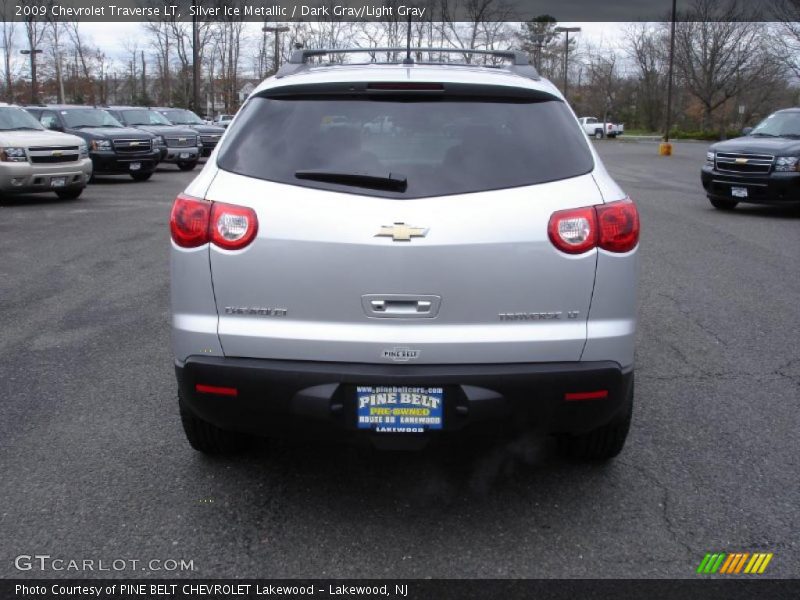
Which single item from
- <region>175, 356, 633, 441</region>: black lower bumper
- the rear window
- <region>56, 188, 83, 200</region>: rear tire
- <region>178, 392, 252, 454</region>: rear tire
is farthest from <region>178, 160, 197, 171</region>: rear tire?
<region>175, 356, 633, 441</region>: black lower bumper

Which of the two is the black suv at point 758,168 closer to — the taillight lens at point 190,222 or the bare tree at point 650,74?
the taillight lens at point 190,222

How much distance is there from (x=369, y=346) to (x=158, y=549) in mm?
1121

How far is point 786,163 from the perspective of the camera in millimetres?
13430

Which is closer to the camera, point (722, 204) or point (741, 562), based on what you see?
point (741, 562)

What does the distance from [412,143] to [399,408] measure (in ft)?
3.46

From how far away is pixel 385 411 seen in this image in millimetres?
3104

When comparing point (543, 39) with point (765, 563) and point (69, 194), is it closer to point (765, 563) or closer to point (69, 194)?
point (69, 194)

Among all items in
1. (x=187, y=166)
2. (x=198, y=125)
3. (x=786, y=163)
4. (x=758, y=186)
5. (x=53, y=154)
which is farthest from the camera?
(x=198, y=125)

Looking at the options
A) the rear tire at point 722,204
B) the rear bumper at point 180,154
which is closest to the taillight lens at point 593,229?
the rear tire at point 722,204

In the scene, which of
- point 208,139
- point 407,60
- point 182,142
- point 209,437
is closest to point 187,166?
point 208,139

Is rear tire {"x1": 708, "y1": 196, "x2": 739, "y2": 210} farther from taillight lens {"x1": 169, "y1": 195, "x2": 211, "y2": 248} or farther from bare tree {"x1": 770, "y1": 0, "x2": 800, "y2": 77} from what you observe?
bare tree {"x1": 770, "y1": 0, "x2": 800, "y2": 77}

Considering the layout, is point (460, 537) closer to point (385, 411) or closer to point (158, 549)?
point (385, 411)

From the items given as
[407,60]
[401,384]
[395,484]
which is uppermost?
[407,60]

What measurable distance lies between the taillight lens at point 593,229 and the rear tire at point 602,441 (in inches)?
29.9
